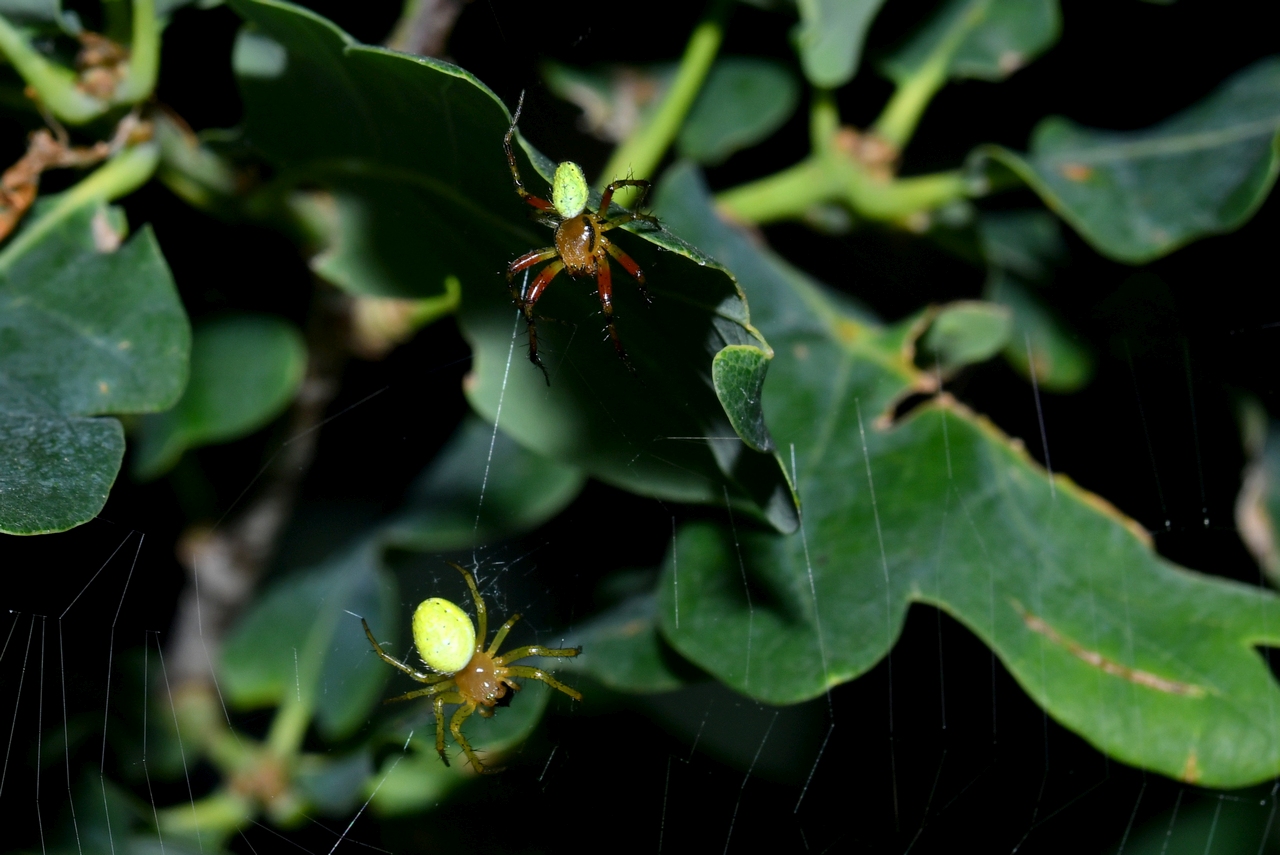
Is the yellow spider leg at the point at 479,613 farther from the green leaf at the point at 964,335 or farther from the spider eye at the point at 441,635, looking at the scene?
the green leaf at the point at 964,335

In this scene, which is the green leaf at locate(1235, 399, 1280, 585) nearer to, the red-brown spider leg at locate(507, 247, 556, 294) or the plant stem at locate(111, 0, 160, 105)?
the red-brown spider leg at locate(507, 247, 556, 294)

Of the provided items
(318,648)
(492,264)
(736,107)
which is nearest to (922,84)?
(736,107)

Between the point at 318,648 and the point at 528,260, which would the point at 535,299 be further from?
the point at 318,648

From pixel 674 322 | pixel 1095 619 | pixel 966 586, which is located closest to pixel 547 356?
pixel 674 322

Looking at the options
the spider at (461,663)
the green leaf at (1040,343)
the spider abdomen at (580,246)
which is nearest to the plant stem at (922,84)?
the green leaf at (1040,343)

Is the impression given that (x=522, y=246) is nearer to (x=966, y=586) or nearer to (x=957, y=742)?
(x=966, y=586)
